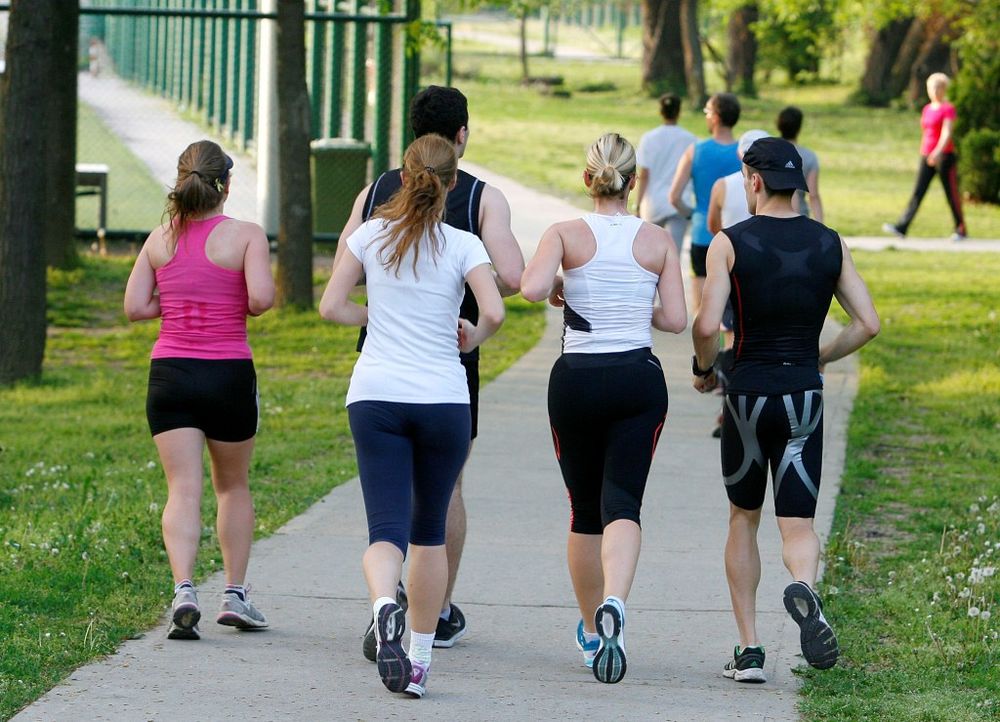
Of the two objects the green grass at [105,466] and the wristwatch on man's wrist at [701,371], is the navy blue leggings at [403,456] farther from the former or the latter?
the green grass at [105,466]

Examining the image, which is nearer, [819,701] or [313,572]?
[819,701]

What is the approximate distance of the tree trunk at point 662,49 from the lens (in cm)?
4581

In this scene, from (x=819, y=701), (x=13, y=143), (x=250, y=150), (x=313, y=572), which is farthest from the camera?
(x=250, y=150)

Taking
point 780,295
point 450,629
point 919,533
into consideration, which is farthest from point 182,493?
point 919,533

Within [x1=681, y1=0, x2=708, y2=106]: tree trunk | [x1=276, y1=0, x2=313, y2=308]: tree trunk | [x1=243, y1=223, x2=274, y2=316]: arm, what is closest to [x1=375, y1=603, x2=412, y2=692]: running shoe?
[x1=243, y1=223, x2=274, y2=316]: arm

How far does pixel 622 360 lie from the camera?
504 centimetres

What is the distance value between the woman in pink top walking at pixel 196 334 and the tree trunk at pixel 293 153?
7891 mm

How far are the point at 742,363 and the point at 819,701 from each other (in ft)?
3.49

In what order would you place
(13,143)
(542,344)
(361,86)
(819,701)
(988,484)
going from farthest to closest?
(361,86), (542,344), (13,143), (988,484), (819,701)

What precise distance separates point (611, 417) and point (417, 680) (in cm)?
100

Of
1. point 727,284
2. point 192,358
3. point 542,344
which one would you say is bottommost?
point 542,344

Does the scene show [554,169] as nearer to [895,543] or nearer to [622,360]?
[895,543]

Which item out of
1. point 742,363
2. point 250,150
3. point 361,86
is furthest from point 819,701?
point 250,150

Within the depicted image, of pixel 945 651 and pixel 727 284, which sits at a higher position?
pixel 727 284
